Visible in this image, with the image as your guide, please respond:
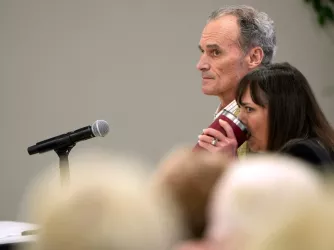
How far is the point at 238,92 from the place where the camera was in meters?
2.02

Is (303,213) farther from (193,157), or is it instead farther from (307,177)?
(193,157)

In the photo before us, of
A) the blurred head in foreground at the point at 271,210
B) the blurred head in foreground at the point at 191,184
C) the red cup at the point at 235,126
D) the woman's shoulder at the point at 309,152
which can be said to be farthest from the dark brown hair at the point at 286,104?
the blurred head in foreground at the point at 271,210

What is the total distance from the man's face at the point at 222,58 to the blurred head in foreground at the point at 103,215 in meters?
1.99

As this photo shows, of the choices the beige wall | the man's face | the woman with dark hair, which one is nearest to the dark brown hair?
the woman with dark hair

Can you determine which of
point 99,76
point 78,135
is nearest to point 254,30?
point 78,135

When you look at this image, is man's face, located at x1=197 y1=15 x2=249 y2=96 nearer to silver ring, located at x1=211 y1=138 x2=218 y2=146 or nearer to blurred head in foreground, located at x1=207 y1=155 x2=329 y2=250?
silver ring, located at x1=211 y1=138 x2=218 y2=146

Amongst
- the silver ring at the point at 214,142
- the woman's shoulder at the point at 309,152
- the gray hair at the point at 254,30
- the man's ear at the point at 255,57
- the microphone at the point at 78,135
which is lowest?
the woman's shoulder at the point at 309,152

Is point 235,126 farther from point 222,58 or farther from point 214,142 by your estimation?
point 222,58

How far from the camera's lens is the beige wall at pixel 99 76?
4.08 metres

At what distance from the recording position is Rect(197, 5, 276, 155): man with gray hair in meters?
2.47

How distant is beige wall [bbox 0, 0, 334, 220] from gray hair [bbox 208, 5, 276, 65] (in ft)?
5.24

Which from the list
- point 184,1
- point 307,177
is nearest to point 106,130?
point 307,177

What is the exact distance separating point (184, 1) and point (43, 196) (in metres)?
4.14

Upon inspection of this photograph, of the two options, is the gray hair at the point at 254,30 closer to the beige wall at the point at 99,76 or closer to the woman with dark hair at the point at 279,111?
the woman with dark hair at the point at 279,111
